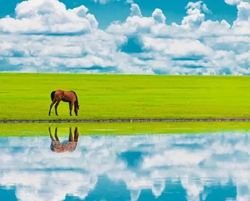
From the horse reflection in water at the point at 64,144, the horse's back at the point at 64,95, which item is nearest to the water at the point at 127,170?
the horse reflection in water at the point at 64,144

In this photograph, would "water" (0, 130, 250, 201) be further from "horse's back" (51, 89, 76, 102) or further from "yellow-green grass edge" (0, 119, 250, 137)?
"horse's back" (51, 89, 76, 102)

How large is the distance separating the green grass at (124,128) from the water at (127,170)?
3.07m

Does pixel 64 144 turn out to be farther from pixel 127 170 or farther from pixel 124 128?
pixel 124 128

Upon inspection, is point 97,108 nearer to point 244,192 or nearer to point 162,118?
point 162,118

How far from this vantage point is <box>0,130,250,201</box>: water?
16.1 metres

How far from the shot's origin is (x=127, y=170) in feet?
65.6

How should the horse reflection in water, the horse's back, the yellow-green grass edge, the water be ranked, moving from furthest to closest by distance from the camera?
the horse's back → the yellow-green grass edge → the horse reflection in water → the water

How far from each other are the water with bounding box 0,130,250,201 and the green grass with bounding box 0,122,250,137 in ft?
10.1

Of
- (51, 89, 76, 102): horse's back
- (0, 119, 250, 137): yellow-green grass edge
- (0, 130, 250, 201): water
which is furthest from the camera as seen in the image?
(51, 89, 76, 102): horse's back

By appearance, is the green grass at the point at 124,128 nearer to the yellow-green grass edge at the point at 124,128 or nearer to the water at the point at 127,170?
the yellow-green grass edge at the point at 124,128

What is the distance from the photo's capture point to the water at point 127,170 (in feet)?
52.9

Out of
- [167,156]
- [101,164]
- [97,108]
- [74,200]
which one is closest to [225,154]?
[167,156]

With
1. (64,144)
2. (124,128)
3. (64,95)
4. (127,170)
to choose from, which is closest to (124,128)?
(124,128)

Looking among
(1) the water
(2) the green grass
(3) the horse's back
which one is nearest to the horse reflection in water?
(1) the water
